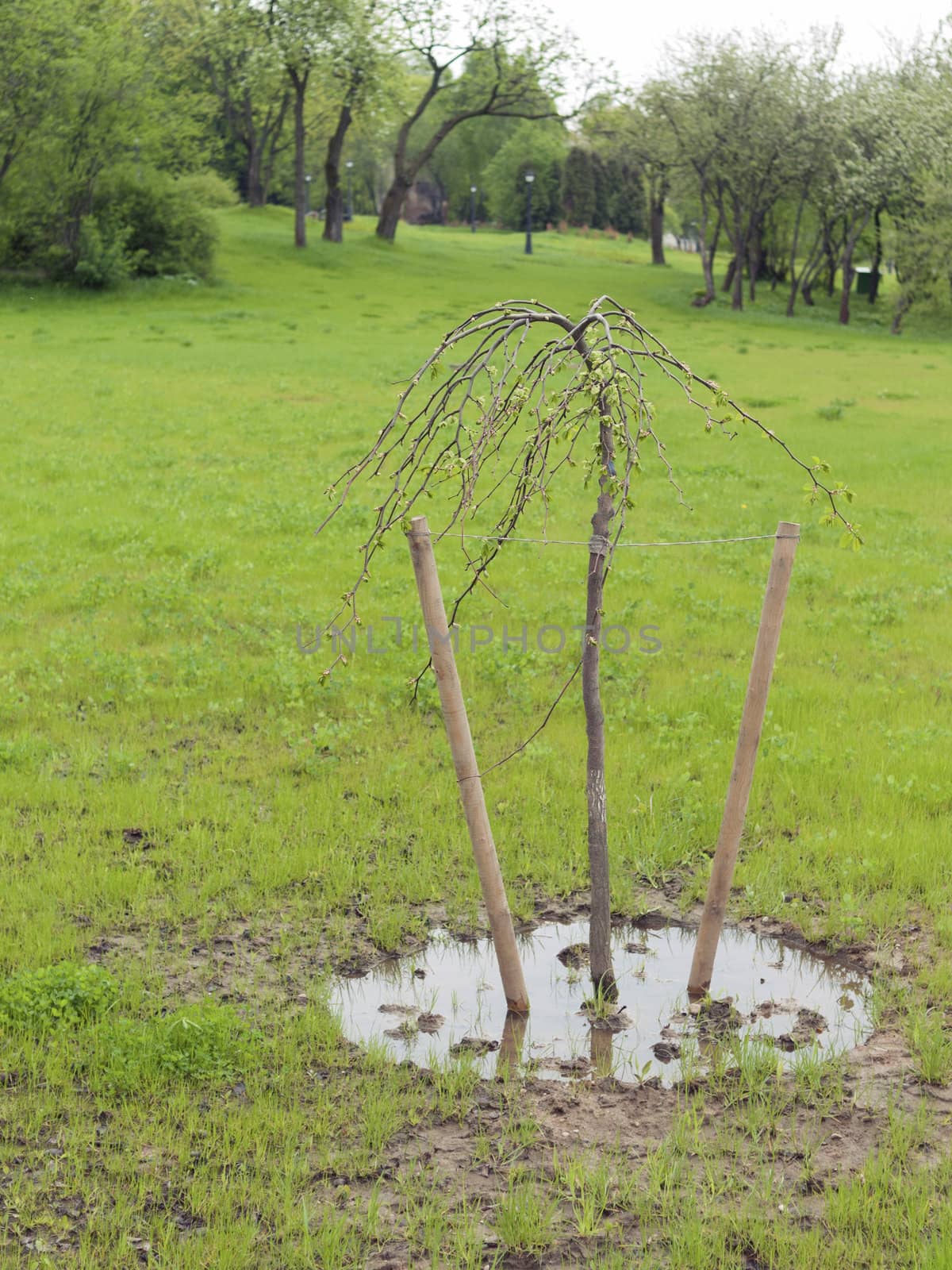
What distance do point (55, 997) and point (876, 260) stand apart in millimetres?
60588

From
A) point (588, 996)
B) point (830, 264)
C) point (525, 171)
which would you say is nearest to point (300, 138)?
point (830, 264)

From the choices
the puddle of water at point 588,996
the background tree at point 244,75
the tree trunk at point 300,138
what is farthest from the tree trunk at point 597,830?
the background tree at point 244,75

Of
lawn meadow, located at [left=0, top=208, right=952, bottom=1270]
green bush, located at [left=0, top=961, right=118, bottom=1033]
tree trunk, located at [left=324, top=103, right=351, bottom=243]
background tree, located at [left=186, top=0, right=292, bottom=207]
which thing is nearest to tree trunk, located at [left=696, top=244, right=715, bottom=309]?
tree trunk, located at [left=324, top=103, right=351, bottom=243]

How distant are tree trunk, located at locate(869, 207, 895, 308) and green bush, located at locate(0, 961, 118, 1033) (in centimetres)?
5403

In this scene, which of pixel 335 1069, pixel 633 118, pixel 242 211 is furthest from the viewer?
pixel 242 211

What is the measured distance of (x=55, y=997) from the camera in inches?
224

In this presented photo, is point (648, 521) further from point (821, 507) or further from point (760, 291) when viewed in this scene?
point (760, 291)

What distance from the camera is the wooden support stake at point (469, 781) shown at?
5.57 m

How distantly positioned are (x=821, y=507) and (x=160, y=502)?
360 inches

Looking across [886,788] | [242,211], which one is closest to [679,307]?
[242,211]

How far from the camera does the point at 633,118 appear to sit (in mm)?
56000

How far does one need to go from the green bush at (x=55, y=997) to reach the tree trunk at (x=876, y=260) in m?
54.0

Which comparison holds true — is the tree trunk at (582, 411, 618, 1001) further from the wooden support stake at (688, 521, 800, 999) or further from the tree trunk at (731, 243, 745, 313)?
the tree trunk at (731, 243, 745, 313)

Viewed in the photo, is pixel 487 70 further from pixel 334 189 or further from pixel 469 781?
pixel 469 781
